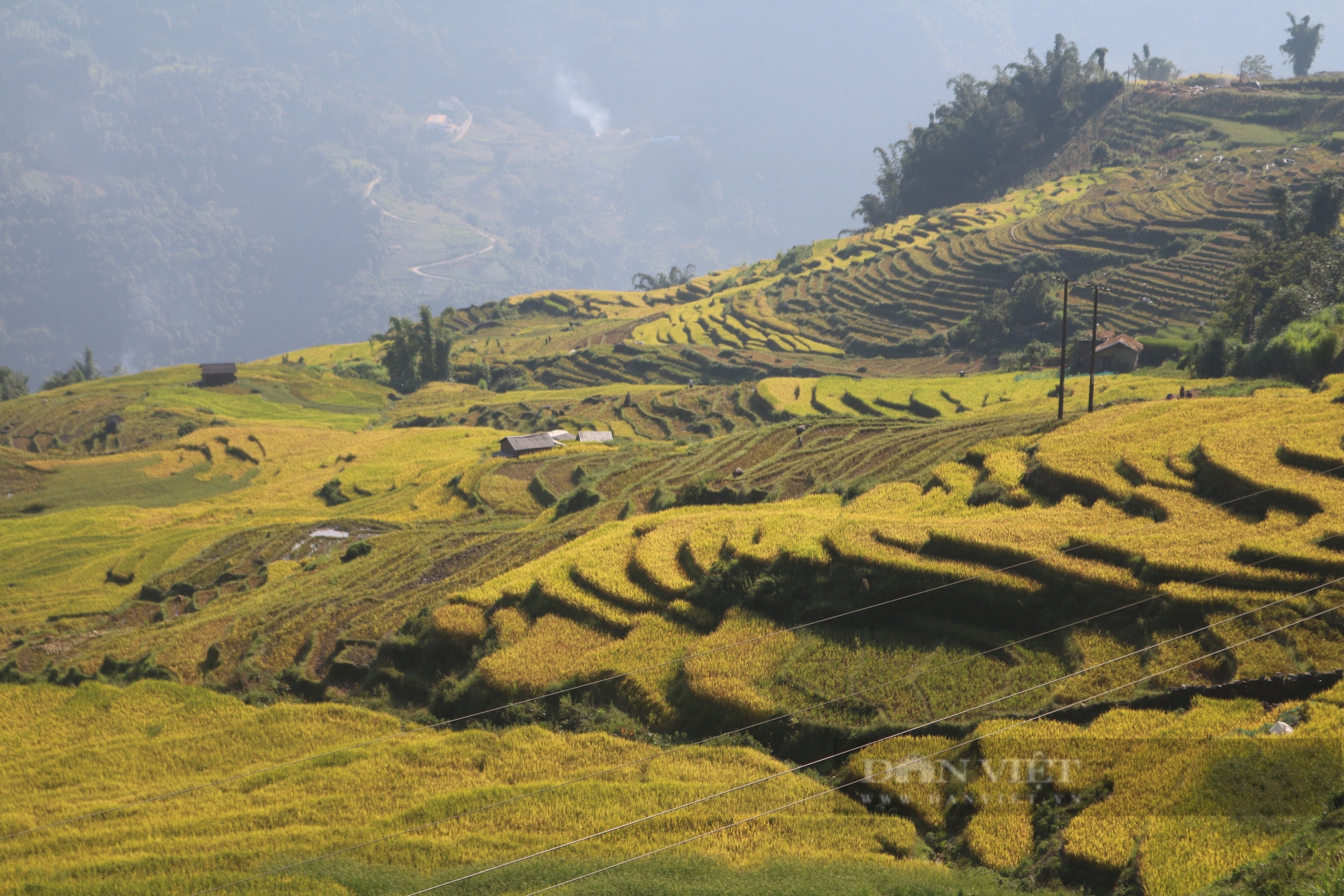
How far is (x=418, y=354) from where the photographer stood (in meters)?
88.9

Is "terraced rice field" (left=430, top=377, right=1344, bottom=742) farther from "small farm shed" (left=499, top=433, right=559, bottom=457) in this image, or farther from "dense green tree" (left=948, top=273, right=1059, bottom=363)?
"dense green tree" (left=948, top=273, right=1059, bottom=363)

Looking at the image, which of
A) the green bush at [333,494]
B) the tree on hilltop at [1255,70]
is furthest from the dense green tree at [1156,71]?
the green bush at [333,494]

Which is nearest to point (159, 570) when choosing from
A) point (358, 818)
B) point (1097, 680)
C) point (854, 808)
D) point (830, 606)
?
point (358, 818)

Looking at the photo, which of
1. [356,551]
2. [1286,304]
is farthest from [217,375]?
[1286,304]

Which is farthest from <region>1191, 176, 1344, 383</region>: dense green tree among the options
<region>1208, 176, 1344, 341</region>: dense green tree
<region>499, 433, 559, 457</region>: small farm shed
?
<region>499, 433, 559, 457</region>: small farm shed

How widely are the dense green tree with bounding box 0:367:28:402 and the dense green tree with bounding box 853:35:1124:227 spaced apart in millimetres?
101982

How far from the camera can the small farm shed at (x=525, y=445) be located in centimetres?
5069

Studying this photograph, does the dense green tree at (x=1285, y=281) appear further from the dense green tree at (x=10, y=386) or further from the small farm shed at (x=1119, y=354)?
the dense green tree at (x=10, y=386)

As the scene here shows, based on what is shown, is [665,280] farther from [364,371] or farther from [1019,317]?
[1019,317]

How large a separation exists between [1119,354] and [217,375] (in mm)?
67930

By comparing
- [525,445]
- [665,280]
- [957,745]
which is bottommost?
[957,745]

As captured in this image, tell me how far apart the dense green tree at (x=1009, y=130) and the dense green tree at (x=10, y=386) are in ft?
335

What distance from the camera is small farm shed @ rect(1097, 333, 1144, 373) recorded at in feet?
174

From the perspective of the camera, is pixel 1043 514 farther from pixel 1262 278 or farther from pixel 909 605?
pixel 1262 278
